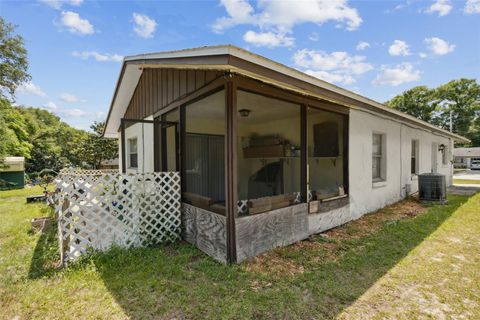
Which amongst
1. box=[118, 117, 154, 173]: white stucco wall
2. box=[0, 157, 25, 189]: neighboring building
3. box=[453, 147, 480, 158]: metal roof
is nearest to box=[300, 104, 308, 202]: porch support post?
box=[118, 117, 154, 173]: white stucco wall

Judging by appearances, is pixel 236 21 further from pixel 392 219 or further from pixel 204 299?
pixel 204 299

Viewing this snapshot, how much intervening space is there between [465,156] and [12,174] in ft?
161

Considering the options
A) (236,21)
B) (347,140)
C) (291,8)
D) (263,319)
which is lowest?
(263,319)

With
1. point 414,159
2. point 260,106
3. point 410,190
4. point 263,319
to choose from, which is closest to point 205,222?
point 263,319

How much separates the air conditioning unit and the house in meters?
0.48

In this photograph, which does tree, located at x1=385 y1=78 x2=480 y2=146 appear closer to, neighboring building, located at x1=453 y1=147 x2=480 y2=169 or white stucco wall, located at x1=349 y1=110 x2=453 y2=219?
neighboring building, located at x1=453 y1=147 x2=480 y2=169

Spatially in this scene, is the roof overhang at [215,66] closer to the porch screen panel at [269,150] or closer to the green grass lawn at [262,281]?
the porch screen panel at [269,150]

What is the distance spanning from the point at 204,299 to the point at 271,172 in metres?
5.55

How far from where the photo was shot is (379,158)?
6.79m

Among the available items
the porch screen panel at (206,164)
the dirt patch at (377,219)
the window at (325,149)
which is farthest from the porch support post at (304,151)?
the porch screen panel at (206,164)

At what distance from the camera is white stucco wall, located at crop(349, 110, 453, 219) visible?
5.45m

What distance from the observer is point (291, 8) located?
5.16 m

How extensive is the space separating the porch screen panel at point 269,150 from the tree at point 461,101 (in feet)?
125

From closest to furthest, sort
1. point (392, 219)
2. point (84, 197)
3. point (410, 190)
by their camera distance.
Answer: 1. point (84, 197)
2. point (392, 219)
3. point (410, 190)
